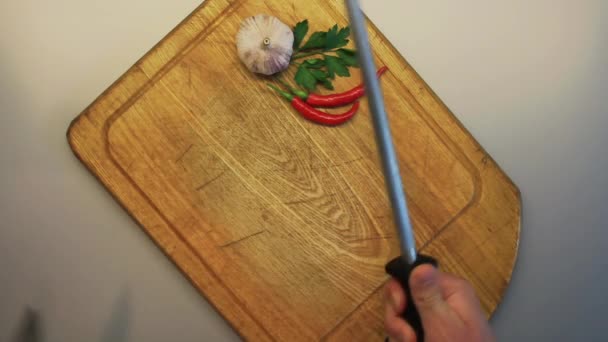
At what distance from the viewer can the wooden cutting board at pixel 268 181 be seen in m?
1.07

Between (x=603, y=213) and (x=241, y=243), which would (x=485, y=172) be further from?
(x=241, y=243)

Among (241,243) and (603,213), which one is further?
(603,213)

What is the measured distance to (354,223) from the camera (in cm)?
112

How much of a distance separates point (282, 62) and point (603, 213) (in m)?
0.91

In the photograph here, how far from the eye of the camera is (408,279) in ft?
3.10

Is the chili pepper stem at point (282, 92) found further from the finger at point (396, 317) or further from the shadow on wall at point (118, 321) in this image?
the shadow on wall at point (118, 321)

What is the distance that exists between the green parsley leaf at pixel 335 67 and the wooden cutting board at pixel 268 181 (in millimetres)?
34

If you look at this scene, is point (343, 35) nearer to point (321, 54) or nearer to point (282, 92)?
point (321, 54)

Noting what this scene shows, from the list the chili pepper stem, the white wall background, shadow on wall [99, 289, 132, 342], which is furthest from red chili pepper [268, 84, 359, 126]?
shadow on wall [99, 289, 132, 342]

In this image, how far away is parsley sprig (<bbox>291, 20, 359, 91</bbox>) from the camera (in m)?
1.09

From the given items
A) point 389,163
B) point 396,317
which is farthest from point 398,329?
point 389,163

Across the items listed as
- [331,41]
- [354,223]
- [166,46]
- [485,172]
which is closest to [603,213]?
[485,172]

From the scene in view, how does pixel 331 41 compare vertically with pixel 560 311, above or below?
above

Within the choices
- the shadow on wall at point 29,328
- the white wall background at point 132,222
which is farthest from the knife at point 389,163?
the shadow on wall at point 29,328
